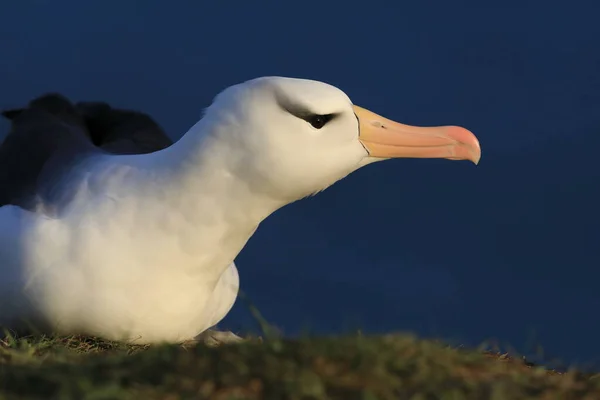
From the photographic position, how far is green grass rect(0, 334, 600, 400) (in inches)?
112

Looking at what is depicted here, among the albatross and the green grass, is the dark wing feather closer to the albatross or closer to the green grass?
the albatross

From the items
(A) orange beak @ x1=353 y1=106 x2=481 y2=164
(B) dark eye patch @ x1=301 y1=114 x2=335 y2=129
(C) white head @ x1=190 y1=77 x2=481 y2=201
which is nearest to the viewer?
(C) white head @ x1=190 y1=77 x2=481 y2=201

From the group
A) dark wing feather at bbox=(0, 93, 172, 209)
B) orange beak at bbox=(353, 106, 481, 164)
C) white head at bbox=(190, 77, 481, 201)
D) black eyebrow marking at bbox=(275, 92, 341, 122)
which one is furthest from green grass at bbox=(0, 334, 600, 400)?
dark wing feather at bbox=(0, 93, 172, 209)

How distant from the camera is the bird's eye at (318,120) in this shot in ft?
16.4

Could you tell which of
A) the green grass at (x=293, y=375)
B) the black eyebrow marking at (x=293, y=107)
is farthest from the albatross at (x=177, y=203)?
the green grass at (x=293, y=375)

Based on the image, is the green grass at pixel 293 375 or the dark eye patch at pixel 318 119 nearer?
the green grass at pixel 293 375

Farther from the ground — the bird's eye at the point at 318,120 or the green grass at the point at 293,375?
the bird's eye at the point at 318,120

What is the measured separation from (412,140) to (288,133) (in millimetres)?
910

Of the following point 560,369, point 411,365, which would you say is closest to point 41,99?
point 560,369

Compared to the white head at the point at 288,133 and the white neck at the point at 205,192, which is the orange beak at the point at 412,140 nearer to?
the white head at the point at 288,133

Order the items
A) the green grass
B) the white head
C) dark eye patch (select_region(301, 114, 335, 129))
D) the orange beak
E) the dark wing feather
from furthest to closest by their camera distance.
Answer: the dark wing feather < the orange beak < dark eye patch (select_region(301, 114, 335, 129)) < the white head < the green grass

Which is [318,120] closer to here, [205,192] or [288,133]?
[288,133]

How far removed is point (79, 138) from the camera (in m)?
6.18

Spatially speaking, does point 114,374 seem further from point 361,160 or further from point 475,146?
point 475,146
